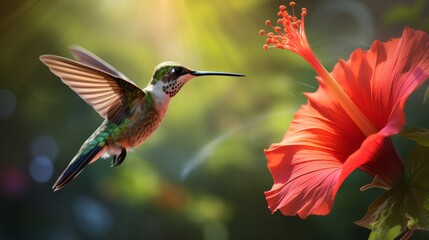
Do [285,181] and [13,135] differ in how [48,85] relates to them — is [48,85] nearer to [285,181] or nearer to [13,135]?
[13,135]

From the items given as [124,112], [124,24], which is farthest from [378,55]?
[124,24]

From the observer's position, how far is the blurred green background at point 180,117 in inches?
52.0

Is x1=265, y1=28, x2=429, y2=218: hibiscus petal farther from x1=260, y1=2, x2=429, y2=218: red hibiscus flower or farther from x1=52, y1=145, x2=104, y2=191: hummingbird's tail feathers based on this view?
x1=52, y1=145, x2=104, y2=191: hummingbird's tail feathers

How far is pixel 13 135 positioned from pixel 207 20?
28.2 inches

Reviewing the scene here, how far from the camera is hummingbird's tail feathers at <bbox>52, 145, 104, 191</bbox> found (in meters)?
0.54

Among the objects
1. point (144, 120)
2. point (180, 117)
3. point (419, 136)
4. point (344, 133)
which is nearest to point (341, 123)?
point (344, 133)

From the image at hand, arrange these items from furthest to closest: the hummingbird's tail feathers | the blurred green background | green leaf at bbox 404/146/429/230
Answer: the blurred green background < the hummingbird's tail feathers < green leaf at bbox 404/146/429/230

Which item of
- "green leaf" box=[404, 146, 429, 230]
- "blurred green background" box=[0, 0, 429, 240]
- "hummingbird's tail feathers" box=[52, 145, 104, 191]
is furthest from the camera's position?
"blurred green background" box=[0, 0, 429, 240]

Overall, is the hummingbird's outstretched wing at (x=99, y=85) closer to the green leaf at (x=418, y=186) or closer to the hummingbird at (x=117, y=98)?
the hummingbird at (x=117, y=98)

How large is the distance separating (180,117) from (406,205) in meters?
1.04

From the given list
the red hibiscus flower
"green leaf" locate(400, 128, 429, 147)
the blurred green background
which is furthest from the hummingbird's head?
the blurred green background

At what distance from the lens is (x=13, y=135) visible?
5.21ft

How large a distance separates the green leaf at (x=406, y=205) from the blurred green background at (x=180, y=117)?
81 cm

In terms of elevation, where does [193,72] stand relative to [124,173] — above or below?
above
